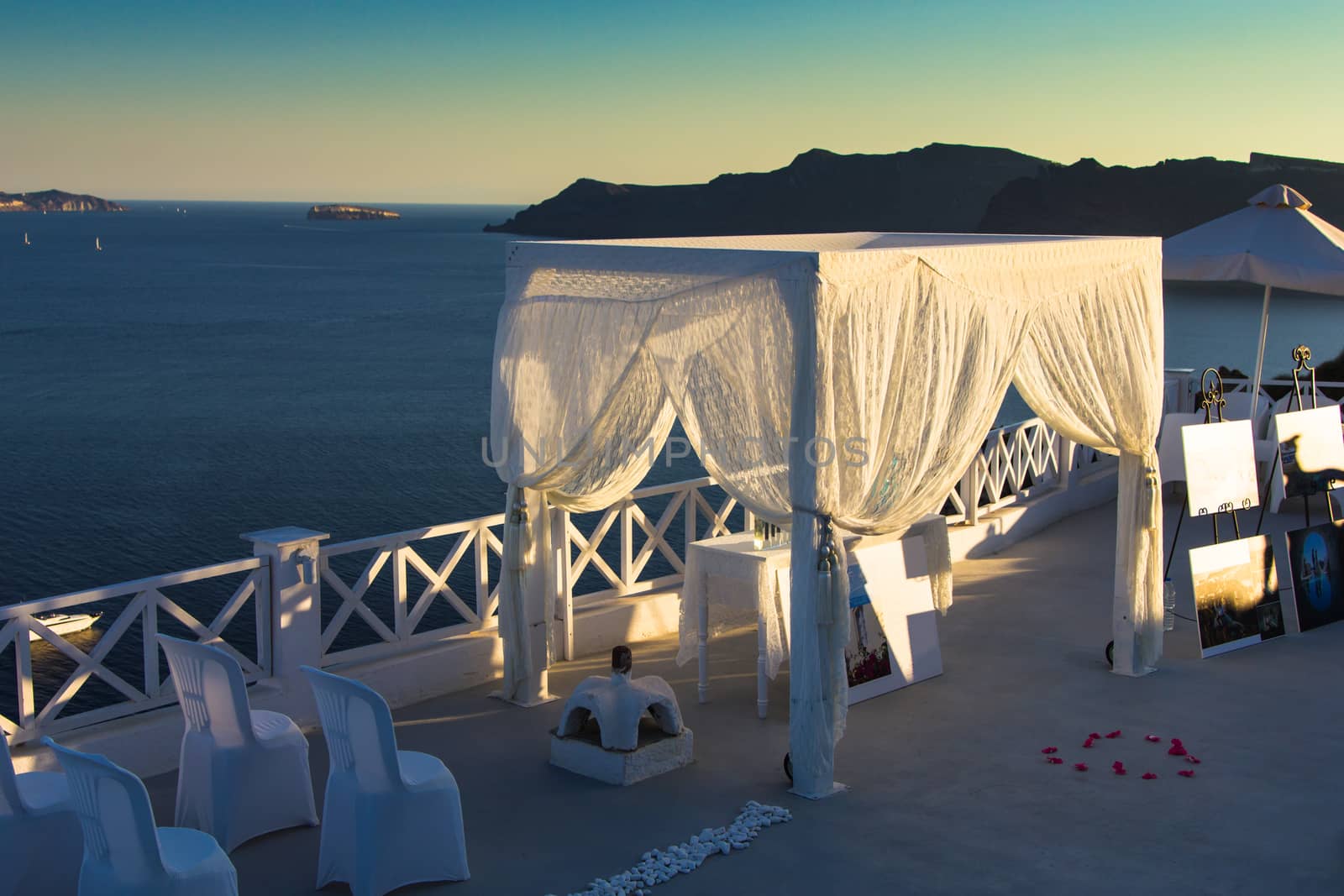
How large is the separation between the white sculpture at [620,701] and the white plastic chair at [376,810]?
99 cm

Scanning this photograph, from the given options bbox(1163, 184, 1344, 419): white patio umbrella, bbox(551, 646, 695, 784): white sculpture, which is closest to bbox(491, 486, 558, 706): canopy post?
bbox(551, 646, 695, 784): white sculpture

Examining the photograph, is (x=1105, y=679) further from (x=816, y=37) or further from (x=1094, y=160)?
(x=1094, y=160)

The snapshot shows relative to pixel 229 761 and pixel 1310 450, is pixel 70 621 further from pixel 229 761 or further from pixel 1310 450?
pixel 1310 450

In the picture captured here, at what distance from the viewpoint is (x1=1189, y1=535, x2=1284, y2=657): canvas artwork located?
7.24 metres

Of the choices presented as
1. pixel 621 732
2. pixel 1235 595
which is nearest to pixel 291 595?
pixel 621 732

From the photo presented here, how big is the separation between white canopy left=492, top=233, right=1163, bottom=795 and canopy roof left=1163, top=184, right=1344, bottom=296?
230 centimetres

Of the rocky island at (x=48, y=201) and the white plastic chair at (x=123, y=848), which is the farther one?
the rocky island at (x=48, y=201)

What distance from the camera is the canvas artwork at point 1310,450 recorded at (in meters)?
8.36

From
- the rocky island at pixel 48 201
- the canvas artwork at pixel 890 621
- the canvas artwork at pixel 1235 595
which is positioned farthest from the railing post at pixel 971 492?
the rocky island at pixel 48 201

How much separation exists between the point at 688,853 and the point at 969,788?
1.33m

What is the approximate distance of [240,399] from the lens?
39906 mm

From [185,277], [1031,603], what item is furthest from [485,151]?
[1031,603]

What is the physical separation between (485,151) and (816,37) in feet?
57.4

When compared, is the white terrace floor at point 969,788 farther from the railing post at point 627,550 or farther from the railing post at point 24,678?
the railing post at point 24,678
